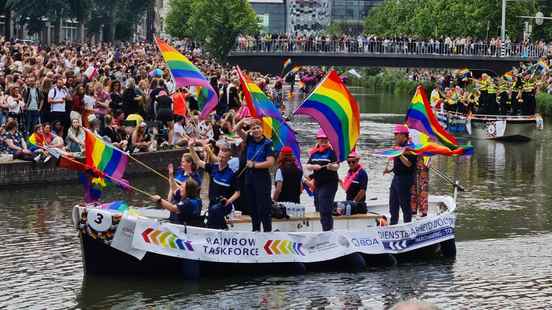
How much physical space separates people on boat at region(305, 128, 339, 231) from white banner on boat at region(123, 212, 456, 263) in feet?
1.21

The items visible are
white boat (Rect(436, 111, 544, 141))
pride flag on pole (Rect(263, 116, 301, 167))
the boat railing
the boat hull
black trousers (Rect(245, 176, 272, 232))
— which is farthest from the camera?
the boat railing

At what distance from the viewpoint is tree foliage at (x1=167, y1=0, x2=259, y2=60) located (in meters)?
98.1

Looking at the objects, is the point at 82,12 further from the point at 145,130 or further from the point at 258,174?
the point at 258,174

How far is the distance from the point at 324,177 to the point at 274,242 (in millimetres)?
1270

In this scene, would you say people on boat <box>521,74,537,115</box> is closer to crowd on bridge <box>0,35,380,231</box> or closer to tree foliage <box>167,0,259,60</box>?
crowd on bridge <box>0,35,380,231</box>

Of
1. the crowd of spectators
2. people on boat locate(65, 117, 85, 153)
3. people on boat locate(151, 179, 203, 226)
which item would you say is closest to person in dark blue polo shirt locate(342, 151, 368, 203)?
people on boat locate(151, 179, 203, 226)

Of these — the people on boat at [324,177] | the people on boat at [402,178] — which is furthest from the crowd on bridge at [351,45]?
the people on boat at [324,177]

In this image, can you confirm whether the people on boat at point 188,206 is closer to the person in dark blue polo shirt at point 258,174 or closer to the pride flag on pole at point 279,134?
the person in dark blue polo shirt at point 258,174

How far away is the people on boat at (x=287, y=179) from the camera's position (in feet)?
65.9

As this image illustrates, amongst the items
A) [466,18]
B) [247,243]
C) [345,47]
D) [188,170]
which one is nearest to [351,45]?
[345,47]

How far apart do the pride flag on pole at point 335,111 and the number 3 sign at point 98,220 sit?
3595 millimetres

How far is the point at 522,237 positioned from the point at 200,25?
79.9m

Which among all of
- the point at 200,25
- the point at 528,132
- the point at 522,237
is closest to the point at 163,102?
the point at 522,237

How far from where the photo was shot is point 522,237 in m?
23.0
